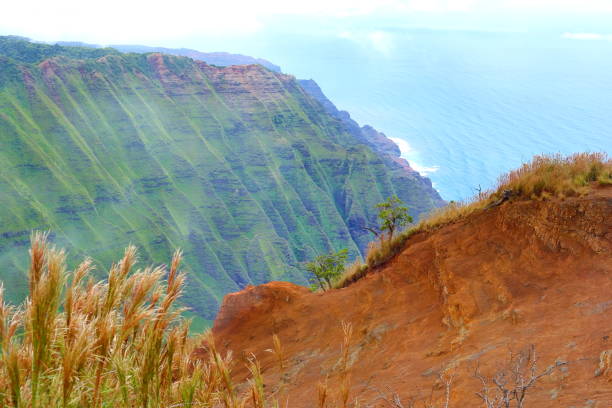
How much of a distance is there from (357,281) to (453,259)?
10.3 feet

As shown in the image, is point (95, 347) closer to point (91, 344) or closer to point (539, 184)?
point (91, 344)

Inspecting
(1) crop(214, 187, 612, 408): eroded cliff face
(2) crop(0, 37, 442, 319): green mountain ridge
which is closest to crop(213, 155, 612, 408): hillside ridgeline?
(1) crop(214, 187, 612, 408): eroded cliff face

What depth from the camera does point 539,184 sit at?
8.49 m

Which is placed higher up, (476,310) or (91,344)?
(91,344)

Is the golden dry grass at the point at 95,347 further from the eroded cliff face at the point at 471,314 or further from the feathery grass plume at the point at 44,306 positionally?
the eroded cliff face at the point at 471,314

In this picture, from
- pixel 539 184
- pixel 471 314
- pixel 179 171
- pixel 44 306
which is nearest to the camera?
pixel 44 306

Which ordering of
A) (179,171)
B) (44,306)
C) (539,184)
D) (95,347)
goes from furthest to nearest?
(179,171)
(539,184)
(95,347)
(44,306)

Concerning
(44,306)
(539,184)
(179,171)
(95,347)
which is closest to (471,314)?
(539,184)

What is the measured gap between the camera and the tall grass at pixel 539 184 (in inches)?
319

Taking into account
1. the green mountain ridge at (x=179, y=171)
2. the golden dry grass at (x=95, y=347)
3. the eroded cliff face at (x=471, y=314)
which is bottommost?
the green mountain ridge at (x=179, y=171)

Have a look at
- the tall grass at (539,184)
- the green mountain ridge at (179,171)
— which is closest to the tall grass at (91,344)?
the tall grass at (539,184)

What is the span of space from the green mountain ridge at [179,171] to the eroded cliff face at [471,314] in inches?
2713

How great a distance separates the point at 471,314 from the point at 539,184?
3047 millimetres

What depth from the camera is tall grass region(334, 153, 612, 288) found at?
811 centimetres
